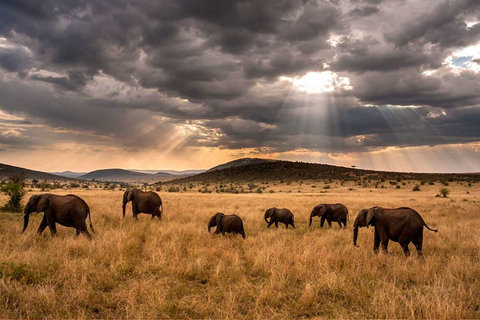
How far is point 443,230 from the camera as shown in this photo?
1290 cm

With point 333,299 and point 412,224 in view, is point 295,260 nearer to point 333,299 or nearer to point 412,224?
point 333,299

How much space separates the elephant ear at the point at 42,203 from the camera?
32.2 feet

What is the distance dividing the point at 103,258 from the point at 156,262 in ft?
5.00

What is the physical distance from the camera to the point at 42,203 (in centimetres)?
990

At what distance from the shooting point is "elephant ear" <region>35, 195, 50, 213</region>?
980 cm

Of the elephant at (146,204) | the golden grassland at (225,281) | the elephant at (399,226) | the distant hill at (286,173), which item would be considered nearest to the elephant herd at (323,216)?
the elephant at (399,226)

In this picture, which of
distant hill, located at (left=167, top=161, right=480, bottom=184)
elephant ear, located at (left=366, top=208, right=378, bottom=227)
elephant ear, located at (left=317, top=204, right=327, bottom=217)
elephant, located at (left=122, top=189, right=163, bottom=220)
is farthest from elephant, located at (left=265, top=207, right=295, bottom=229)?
distant hill, located at (left=167, top=161, right=480, bottom=184)

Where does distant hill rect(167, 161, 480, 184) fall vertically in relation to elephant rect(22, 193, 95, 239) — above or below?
above

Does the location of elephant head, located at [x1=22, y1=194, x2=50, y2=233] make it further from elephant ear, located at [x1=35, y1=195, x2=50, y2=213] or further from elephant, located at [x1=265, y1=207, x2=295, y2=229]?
elephant, located at [x1=265, y1=207, x2=295, y2=229]

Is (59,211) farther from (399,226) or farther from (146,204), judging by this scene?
(399,226)

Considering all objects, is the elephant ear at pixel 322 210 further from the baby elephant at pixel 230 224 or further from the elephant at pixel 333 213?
the baby elephant at pixel 230 224

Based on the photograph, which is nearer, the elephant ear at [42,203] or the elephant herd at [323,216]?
the elephant herd at [323,216]

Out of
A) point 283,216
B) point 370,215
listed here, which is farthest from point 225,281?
point 283,216

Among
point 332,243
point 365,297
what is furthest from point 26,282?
point 332,243
